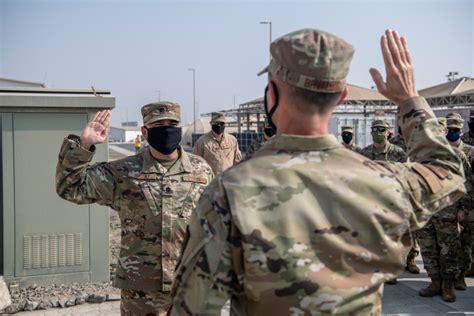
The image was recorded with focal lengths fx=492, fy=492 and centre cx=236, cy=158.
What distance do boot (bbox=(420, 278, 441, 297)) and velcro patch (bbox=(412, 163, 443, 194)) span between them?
169 inches

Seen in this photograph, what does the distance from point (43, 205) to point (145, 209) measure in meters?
2.82

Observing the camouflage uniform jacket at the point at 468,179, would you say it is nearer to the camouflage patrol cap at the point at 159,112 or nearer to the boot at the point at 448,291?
the boot at the point at 448,291

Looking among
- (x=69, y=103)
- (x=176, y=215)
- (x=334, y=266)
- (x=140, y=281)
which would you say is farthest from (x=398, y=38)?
(x=69, y=103)

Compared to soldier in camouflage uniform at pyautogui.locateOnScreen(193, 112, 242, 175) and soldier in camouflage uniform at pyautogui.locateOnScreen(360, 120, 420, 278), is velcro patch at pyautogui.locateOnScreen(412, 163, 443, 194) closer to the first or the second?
soldier in camouflage uniform at pyautogui.locateOnScreen(360, 120, 420, 278)

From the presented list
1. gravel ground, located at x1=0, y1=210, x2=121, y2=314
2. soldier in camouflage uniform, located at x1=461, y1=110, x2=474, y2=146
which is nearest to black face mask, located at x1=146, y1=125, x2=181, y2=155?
gravel ground, located at x1=0, y1=210, x2=121, y2=314

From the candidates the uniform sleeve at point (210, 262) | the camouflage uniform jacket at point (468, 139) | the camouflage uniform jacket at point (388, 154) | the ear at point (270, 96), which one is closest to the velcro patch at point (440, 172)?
the ear at point (270, 96)

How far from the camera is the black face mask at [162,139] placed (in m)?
3.23

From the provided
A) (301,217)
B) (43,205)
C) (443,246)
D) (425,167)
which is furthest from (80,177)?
(443,246)

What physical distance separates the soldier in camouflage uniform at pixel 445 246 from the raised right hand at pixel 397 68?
3.91 metres

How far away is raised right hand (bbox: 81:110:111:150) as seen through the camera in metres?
2.67

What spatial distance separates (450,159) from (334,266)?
2.06ft

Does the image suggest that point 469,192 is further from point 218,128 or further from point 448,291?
point 218,128

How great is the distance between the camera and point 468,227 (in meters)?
5.79

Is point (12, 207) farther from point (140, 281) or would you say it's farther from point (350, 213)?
point (350, 213)
